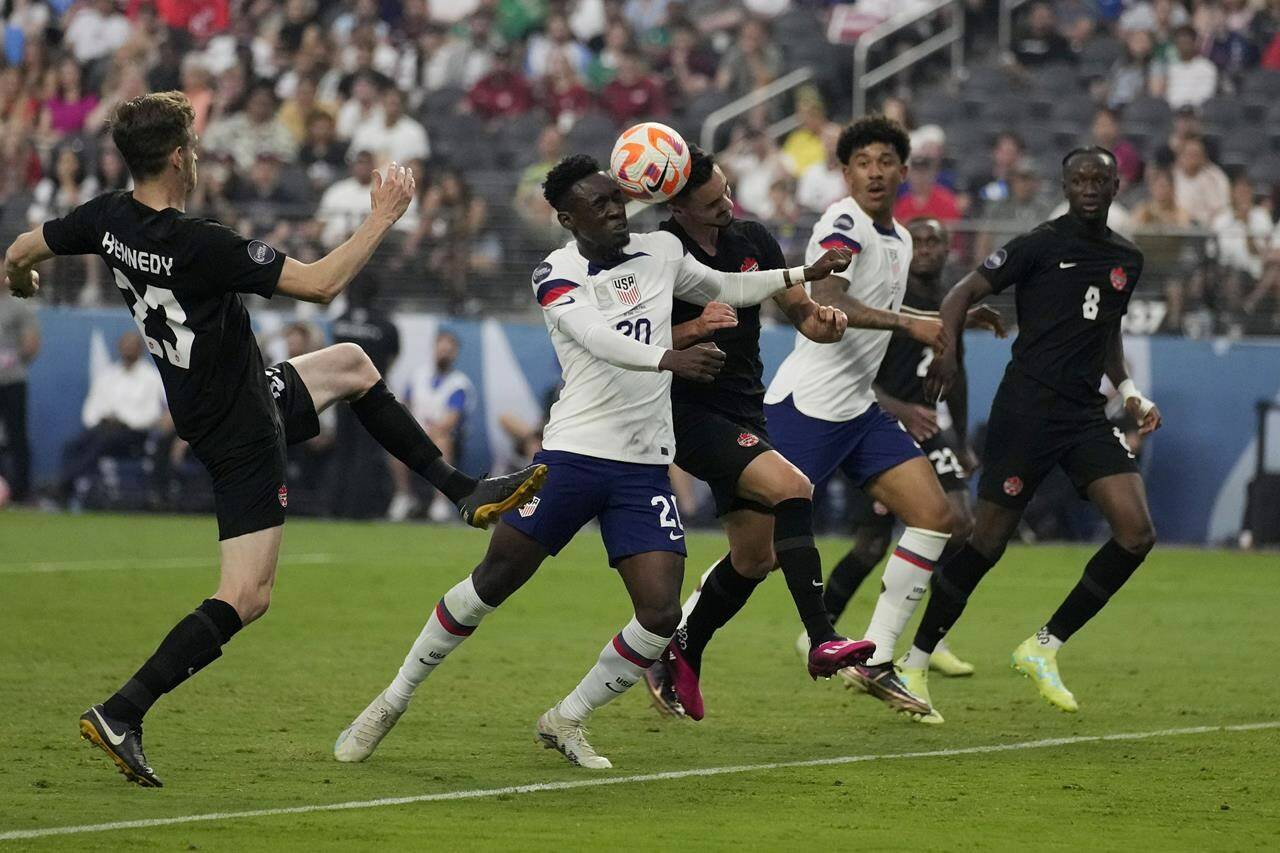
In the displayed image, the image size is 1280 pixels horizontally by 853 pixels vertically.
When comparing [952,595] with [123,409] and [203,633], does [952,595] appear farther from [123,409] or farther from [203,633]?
[123,409]

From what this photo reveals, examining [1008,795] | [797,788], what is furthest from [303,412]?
[1008,795]

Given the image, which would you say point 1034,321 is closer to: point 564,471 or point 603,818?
point 564,471

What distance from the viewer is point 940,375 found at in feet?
30.8

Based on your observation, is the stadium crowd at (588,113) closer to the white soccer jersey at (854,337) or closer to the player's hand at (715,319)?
the white soccer jersey at (854,337)

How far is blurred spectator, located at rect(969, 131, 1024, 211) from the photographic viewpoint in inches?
781

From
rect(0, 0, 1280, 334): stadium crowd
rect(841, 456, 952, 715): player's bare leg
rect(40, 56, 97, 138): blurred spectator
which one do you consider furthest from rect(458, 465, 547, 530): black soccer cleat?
rect(40, 56, 97, 138): blurred spectator

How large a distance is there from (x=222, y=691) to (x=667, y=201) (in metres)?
3.38

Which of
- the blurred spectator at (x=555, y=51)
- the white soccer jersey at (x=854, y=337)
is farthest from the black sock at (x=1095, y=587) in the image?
the blurred spectator at (x=555, y=51)

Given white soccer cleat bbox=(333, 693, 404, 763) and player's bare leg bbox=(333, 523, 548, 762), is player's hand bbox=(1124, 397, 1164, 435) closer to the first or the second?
player's bare leg bbox=(333, 523, 548, 762)

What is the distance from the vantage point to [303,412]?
7.93 m

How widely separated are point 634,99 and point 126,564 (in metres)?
9.24

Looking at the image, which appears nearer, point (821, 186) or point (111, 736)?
point (111, 736)

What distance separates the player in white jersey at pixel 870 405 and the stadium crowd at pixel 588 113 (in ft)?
28.7

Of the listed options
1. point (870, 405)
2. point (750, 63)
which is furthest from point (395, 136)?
point (870, 405)
